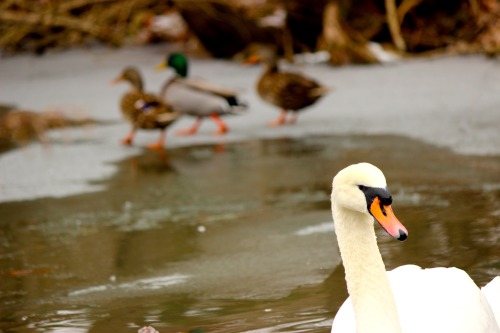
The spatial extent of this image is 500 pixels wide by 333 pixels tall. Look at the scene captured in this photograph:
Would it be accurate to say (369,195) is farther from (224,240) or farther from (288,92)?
(288,92)

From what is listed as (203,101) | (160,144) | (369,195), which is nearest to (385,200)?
(369,195)

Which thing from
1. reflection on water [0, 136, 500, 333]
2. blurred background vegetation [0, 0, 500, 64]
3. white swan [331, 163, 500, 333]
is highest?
white swan [331, 163, 500, 333]

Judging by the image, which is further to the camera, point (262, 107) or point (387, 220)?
point (262, 107)

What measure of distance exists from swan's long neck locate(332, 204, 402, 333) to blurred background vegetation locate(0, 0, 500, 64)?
10.2m

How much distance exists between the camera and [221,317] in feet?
16.8

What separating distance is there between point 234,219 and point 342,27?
7.67 metres

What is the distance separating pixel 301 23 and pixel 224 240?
30.8ft

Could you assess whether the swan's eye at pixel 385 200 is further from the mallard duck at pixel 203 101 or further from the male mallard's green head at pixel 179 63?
the male mallard's green head at pixel 179 63

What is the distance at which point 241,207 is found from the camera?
7.74m

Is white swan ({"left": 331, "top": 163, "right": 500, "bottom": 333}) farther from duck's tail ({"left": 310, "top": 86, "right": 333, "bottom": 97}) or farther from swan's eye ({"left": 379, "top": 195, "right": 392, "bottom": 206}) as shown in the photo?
duck's tail ({"left": 310, "top": 86, "right": 333, "bottom": 97})

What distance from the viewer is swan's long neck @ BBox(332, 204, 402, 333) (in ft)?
12.1

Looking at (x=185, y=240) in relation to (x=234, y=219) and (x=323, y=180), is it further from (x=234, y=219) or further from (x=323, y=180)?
(x=323, y=180)

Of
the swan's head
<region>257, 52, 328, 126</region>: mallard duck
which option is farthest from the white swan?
<region>257, 52, 328, 126</region>: mallard duck

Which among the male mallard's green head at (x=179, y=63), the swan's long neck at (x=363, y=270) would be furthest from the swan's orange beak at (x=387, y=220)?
the male mallard's green head at (x=179, y=63)
